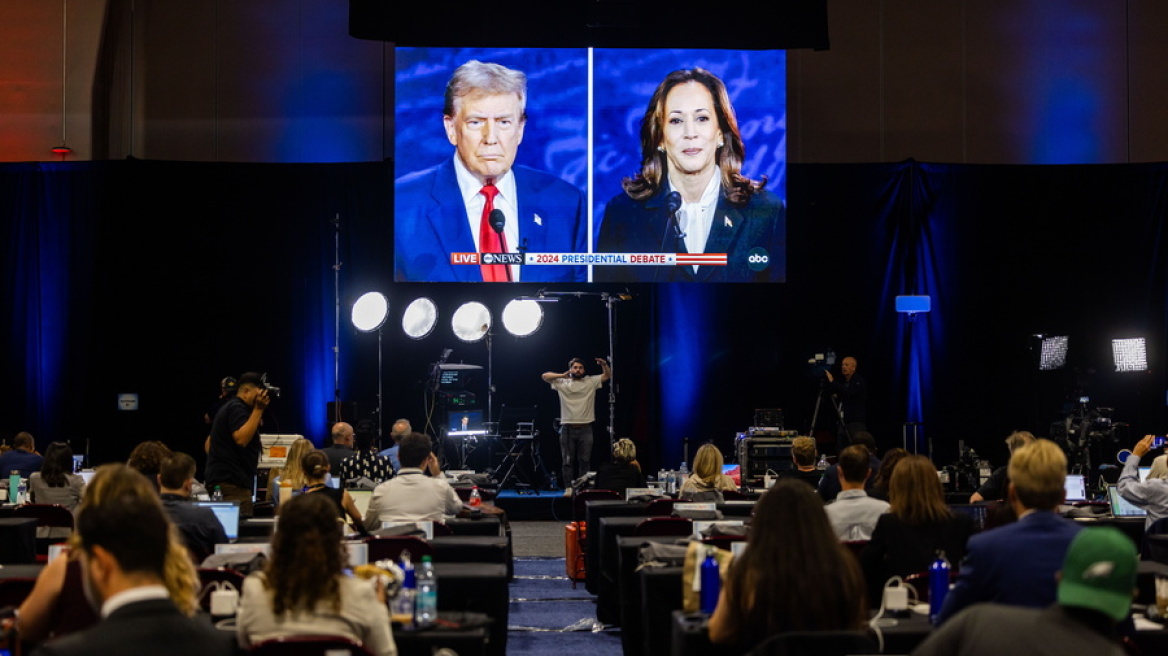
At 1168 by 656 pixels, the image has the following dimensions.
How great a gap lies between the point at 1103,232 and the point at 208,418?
10379mm

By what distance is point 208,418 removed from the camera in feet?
41.4

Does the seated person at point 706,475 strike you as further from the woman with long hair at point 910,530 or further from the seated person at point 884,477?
the woman with long hair at point 910,530

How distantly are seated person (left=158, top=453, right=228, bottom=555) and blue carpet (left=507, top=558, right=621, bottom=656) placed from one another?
2137 millimetres

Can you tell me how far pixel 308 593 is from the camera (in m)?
3.54

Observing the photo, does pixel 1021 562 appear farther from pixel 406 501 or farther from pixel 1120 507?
pixel 1120 507

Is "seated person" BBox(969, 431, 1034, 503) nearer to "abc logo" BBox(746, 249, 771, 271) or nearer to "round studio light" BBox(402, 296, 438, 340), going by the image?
"abc logo" BBox(746, 249, 771, 271)

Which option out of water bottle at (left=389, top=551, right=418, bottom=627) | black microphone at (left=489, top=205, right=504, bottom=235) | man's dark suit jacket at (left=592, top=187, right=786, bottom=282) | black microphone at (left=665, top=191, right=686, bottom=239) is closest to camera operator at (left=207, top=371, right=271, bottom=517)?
water bottle at (left=389, top=551, right=418, bottom=627)

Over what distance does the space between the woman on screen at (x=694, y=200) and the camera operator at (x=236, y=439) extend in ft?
17.5

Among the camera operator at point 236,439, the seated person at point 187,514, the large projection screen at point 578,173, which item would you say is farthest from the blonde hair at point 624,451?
the seated person at point 187,514

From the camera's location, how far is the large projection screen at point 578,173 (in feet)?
40.7

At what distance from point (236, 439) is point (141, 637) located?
5.26 meters

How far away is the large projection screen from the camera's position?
12.4 metres

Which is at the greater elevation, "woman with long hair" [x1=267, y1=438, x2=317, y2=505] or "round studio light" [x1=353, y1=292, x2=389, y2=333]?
"round studio light" [x1=353, y1=292, x2=389, y2=333]

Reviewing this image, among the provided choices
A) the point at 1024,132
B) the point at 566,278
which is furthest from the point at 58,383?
the point at 1024,132
